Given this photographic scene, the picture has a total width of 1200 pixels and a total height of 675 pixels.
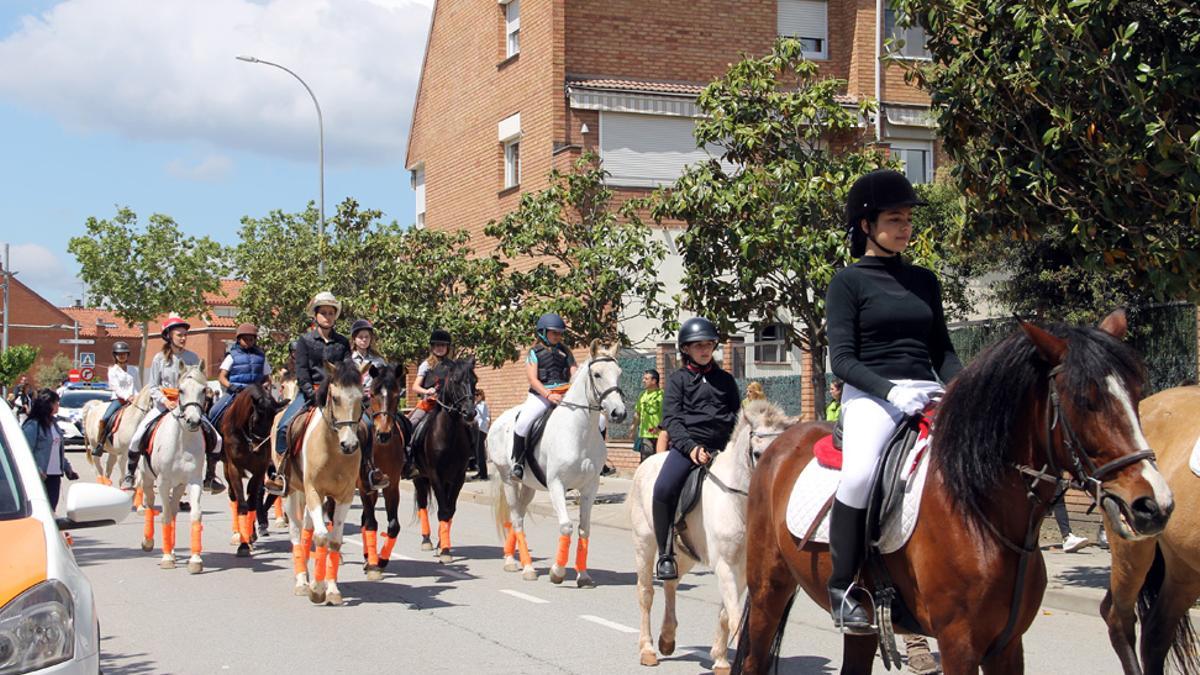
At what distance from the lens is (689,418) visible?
880 cm

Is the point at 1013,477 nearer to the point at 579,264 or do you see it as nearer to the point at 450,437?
the point at 450,437

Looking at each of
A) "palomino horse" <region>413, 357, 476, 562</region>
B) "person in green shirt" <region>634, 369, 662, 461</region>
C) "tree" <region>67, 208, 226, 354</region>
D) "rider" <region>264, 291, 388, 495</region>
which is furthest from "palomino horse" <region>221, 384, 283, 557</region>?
"tree" <region>67, 208, 226, 354</region>

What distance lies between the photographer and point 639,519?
9.02 m

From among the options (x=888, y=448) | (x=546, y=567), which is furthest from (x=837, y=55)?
(x=888, y=448)

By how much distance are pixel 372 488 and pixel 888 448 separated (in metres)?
7.84

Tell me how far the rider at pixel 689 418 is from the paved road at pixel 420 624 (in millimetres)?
977

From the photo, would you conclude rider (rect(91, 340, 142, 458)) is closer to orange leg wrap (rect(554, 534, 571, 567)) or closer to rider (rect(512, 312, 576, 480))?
rider (rect(512, 312, 576, 480))

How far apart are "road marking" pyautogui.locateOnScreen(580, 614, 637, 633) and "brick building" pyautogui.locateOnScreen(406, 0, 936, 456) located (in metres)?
16.2

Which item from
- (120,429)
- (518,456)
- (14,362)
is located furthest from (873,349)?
(14,362)

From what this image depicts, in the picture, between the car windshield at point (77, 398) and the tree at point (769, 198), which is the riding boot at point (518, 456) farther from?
the car windshield at point (77, 398)

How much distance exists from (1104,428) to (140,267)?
60043 mm

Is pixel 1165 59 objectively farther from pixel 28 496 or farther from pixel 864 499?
pixel 28 496

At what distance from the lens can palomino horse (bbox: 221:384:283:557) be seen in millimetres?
15156

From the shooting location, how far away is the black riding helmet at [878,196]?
5676mm
